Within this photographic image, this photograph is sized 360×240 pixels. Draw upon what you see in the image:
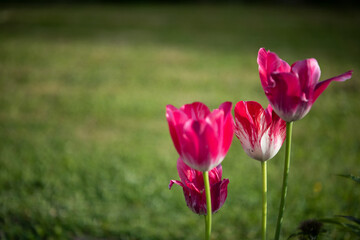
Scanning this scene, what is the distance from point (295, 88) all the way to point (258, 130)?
0.42 ft

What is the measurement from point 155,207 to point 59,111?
8.05 feet

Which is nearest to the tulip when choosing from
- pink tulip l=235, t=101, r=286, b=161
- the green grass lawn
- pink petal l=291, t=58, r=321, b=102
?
pink tulip l=235, t=101, r=286, b=161

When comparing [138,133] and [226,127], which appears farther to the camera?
[138,133]

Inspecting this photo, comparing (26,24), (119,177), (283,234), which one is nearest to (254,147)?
(283,234)

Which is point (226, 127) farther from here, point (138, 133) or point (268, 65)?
point (138, 133)

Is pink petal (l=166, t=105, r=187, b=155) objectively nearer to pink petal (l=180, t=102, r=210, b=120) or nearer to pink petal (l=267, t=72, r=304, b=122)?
pink petal (l=180, t=102, r=210, b=120)

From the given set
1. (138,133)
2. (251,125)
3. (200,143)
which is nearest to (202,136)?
(200,143)

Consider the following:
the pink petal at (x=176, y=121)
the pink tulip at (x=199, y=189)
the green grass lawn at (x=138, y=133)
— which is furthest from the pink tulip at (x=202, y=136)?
the green grass lawn at (x=138, y=133)

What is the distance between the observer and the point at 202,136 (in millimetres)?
692

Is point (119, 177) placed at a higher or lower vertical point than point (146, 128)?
lower

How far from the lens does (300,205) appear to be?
104 inches

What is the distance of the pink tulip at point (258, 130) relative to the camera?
803 mm

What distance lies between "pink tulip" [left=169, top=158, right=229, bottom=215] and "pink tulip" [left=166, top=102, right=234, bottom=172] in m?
0.11

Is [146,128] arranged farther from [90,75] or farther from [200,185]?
[200,185]
